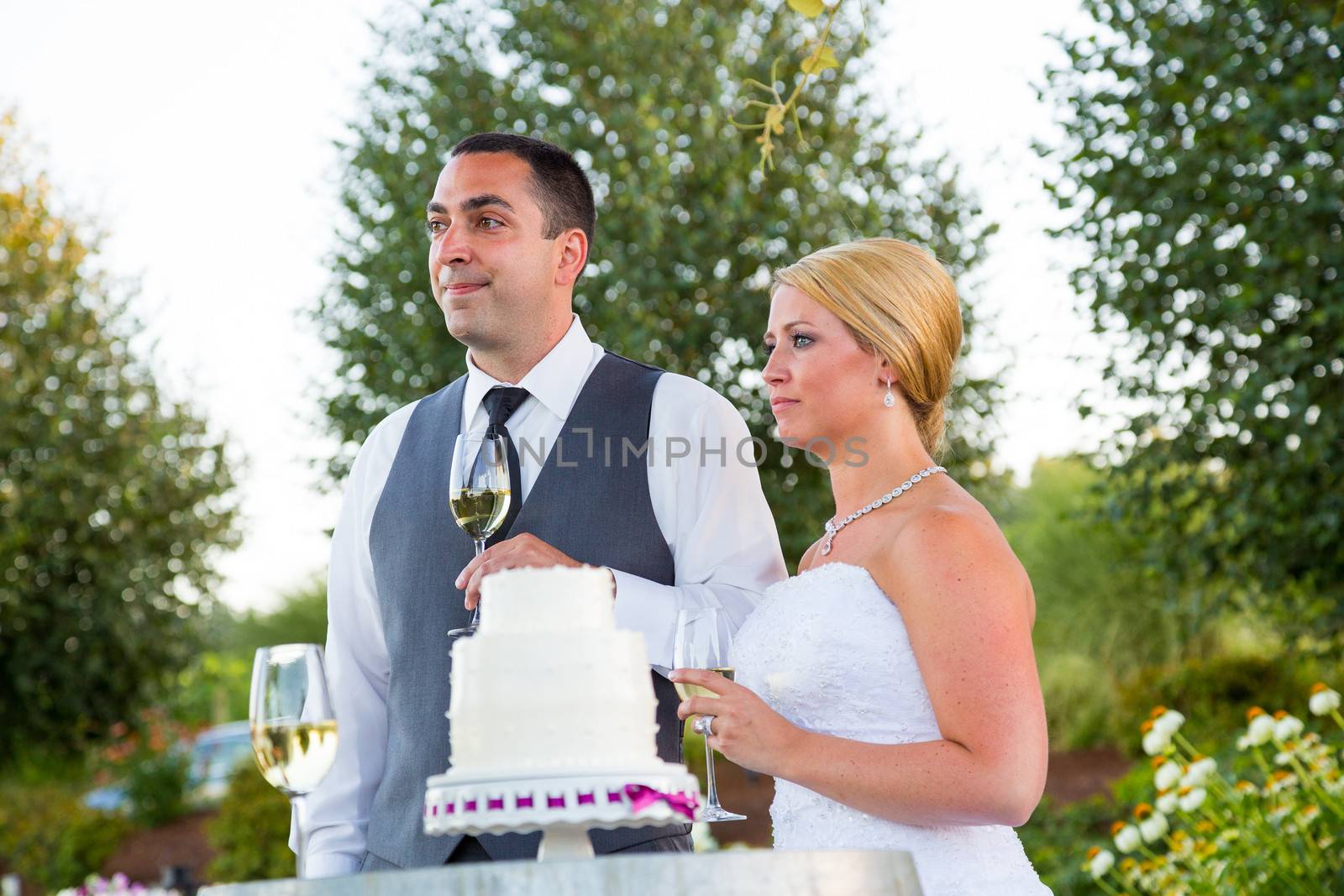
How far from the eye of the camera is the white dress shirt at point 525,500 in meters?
2.99

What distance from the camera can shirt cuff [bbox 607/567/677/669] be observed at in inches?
108

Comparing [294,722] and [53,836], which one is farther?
[53,836]

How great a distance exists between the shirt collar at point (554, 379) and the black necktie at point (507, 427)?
2cm

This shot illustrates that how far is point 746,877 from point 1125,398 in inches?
276

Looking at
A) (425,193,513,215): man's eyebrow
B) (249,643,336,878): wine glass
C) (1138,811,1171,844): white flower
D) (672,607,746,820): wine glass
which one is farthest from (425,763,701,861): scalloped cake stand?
(1138,811,1171,844): white flower

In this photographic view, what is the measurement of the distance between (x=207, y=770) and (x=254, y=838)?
617cm

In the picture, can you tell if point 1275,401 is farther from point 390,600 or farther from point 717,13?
point 390,600

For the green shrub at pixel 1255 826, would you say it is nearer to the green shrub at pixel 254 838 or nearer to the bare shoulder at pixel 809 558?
the bare shoulder at pixel 809 558

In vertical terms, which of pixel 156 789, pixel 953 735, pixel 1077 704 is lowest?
pixel 953 735

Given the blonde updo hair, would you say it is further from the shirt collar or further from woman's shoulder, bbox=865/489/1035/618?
the shirt collar

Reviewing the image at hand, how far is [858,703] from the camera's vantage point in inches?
103

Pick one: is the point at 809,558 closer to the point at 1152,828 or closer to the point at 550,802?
the point at 550,802

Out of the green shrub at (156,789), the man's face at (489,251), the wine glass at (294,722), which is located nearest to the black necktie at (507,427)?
the man's face at (489,251)

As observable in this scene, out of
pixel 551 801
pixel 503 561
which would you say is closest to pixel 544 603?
pixel 551 801
